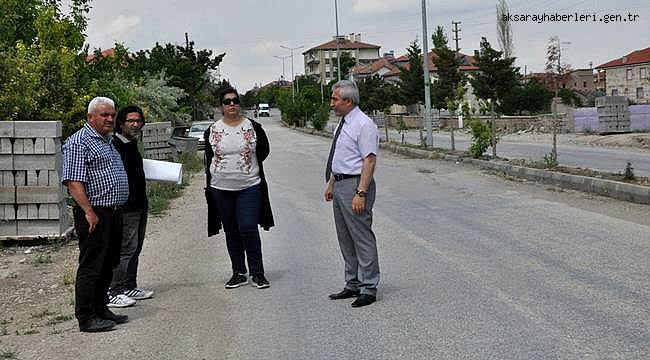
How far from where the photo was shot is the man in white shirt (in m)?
6.15

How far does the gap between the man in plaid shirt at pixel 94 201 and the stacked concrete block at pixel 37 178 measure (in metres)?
3.87

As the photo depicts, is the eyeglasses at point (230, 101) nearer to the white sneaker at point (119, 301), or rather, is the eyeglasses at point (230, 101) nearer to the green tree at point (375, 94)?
the white sneaker at point (119, 301)

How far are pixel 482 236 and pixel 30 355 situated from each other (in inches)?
218

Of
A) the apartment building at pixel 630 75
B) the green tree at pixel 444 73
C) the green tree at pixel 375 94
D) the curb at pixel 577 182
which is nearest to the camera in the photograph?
the curb at pixel 577 182

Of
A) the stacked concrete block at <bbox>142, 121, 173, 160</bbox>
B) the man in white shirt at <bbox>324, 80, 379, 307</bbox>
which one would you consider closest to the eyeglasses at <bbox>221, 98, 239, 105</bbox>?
the man in white shirt at <bbox>324, 80, 379, 307</bbox>

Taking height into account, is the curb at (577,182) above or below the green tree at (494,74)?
below

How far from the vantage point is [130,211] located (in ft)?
22.2

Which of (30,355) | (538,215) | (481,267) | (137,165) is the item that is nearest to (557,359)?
(481,267)

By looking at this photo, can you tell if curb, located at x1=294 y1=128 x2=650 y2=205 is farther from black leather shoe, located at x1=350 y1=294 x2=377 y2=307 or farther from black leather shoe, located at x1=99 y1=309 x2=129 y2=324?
black leather shoe, located at x1=99 y1=309 x2=129 y2=324

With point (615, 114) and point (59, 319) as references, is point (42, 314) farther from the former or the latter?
point (615, 114)

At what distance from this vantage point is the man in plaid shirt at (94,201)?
576 cm

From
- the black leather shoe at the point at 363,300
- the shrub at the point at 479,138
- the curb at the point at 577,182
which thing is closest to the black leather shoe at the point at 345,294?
the black leather shoe at the point at 363,300

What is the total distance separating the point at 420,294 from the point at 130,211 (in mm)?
2554

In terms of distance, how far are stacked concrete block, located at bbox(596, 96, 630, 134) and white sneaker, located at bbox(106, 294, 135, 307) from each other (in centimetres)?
3047
